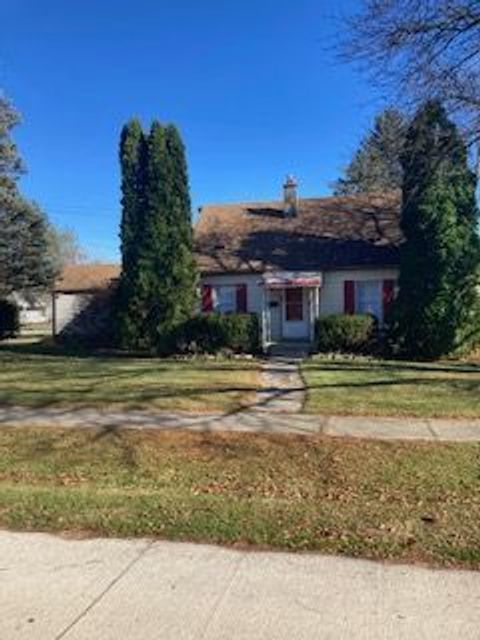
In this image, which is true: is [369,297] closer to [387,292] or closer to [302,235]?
[387,292]

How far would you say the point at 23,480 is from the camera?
812 centimetres

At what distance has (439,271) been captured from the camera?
76.2ft

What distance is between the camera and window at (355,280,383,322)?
2692 centimetres

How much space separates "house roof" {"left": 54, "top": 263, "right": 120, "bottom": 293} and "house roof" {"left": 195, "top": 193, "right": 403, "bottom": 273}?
16.5 ft

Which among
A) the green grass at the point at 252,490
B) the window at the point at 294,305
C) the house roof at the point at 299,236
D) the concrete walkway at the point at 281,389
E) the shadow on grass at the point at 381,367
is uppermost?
the house roof at the point at 299,236

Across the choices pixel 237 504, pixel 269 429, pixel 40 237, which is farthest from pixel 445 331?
pixel 40 237

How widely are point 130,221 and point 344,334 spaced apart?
7956mm

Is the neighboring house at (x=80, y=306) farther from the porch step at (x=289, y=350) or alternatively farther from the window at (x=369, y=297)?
the window at (x=369, y=297)

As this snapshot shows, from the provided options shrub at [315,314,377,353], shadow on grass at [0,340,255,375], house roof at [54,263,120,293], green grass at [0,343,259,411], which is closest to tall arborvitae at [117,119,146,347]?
shadow on grass at [0,340,255,375]

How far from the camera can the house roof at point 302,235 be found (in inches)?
1096

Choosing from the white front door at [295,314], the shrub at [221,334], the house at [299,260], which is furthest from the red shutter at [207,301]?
the shrub at [221,334]

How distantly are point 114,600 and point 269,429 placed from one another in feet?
19.2

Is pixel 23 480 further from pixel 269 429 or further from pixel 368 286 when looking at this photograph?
pixel 368 286

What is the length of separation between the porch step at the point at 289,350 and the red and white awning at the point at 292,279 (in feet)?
6.48
